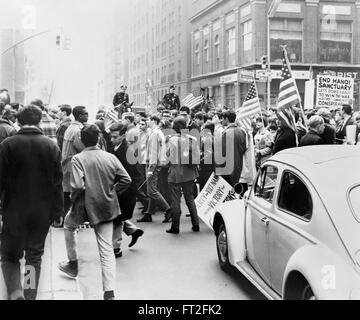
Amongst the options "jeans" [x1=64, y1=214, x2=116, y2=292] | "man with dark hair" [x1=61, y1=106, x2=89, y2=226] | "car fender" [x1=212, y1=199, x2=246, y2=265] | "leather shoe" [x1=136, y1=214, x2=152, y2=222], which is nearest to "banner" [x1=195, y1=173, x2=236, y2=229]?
"leather shoe" [x1=136, y1=214, x2=152, y2=222]

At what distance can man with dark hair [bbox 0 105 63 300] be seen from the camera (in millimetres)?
4277

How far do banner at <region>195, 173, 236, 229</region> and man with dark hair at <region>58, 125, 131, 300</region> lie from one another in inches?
122

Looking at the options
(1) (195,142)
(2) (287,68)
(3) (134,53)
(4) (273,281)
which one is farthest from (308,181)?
(3) (134,53)

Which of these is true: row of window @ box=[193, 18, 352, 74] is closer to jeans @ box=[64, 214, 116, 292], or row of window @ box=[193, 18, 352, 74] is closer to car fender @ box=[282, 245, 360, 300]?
jeans @ box=[64, 214, 116, 292]

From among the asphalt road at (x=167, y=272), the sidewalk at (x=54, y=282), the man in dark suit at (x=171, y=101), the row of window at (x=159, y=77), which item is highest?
the row of window at (x=159, y=77)

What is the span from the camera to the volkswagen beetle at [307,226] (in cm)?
318

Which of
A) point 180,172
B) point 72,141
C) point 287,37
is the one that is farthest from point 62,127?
point 287,37

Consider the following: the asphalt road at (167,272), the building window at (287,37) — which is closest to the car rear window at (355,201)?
the asphalt road at (167,272)

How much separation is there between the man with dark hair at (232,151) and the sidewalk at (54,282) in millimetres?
3091

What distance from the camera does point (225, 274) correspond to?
18.0 feet

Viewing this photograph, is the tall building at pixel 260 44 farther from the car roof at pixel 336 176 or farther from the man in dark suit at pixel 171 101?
the car roof at pixel 336 176

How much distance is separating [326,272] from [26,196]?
8.20 ft

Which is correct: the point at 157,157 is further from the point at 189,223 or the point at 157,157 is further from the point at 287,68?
the point at 287,68

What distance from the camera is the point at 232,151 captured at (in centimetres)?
835
